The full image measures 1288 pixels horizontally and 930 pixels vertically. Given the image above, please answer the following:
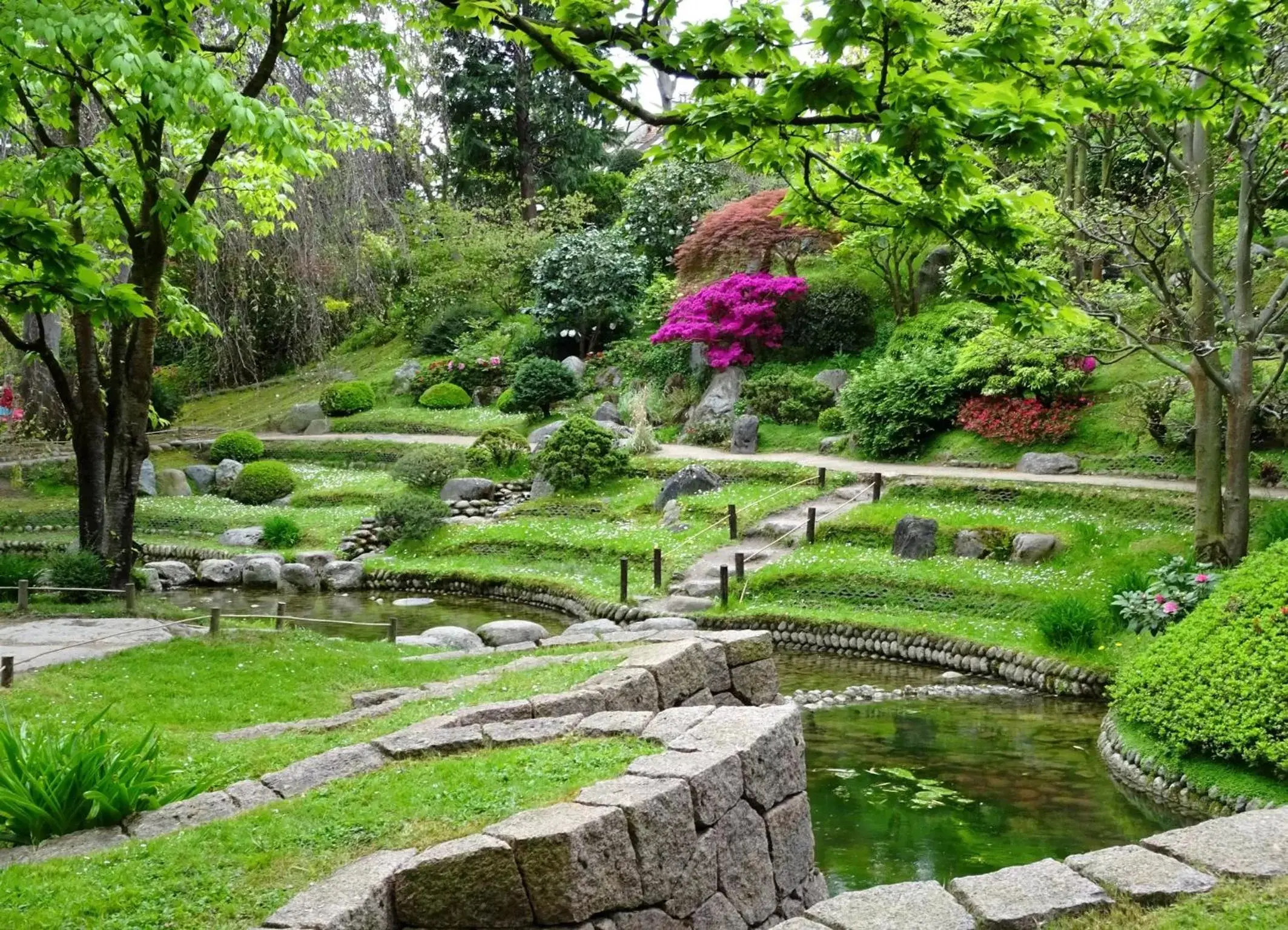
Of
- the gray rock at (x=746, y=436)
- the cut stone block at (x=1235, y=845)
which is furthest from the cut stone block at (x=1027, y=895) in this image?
the gray rock at (x=746, y=436)

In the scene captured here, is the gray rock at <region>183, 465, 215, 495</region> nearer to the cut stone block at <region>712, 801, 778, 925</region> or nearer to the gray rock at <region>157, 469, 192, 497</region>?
the gray rock at <region>157, 469, 192, 497</region>

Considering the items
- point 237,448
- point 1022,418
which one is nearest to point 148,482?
point 237,448

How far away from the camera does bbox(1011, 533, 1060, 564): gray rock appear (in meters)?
17.3

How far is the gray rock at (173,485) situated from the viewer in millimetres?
28500

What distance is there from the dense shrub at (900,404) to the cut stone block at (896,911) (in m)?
19.2

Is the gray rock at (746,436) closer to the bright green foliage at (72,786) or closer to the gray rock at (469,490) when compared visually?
the gray rock at (469,490)

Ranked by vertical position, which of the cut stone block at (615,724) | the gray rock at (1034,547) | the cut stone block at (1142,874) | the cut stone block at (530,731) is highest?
the cut stone block at (615,724)

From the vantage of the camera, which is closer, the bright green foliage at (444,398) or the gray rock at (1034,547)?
the gray rock at (1034,547)

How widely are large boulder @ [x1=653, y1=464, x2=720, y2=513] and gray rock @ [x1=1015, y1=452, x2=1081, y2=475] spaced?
644cm

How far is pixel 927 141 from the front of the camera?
5379 millimetres

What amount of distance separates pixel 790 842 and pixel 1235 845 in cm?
253

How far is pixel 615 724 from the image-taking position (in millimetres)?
7008

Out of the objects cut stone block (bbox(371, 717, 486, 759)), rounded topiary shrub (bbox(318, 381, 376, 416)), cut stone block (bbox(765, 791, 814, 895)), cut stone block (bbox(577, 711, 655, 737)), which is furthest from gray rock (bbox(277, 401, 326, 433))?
cut stone block (bbox(765, 791, 814, 895))

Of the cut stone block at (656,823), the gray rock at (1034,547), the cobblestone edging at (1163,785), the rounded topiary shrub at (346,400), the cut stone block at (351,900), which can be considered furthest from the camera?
the rounded topiary shrub at (346,400)
